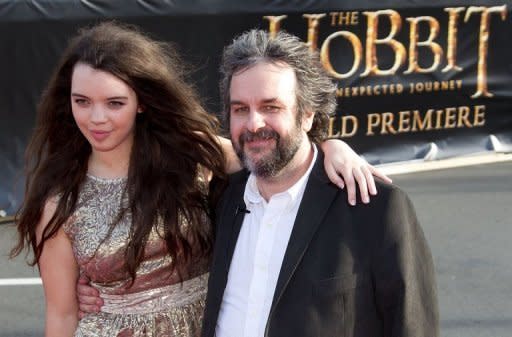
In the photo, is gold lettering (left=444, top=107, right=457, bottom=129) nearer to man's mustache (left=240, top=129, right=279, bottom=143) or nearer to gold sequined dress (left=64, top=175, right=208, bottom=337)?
gold sequined dress (left=64, top=175, right=208, bottom=337)

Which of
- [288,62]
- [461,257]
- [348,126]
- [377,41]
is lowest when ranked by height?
[461,257]

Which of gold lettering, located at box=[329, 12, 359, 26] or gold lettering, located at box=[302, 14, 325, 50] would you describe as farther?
gold lettering, located at box=[329, 12, 359, 26]

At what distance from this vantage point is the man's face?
2545 millimetres

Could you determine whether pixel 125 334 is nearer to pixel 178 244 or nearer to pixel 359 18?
pixel 178 244

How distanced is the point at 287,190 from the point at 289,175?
0.05 metres

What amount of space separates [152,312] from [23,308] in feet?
10.6

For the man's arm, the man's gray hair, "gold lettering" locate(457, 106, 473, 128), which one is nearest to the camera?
the man's arm

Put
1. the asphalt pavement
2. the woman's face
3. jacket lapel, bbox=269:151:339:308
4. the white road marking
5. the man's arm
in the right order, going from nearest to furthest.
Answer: the man's arm, jacket lapel, bbox=269:151:339:308, the woman's face, the asphalt pavement, the white road marking

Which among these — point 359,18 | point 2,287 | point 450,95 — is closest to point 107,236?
point 2,287

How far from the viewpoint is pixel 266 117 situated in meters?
2.55

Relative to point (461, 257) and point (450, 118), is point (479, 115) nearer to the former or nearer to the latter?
point (450, 118)

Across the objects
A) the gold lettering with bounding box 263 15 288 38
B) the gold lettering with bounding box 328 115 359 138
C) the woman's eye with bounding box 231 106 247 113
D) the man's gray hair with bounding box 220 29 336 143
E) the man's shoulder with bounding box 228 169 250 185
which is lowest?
the man's shoulder with bounding box 228 169 250 185

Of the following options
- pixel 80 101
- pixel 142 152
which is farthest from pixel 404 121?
pixel 80 101

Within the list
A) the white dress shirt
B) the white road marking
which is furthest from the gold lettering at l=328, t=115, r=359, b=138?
the white dress shirt
